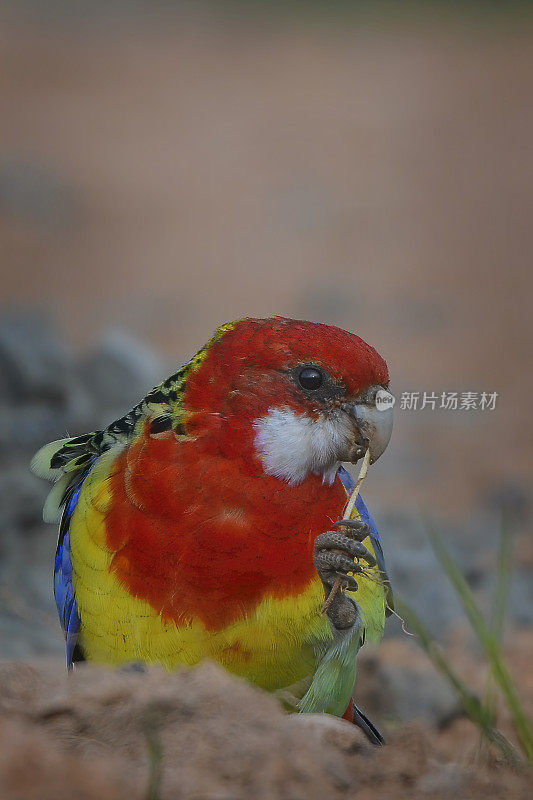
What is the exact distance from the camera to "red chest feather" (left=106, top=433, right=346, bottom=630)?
2.18 m

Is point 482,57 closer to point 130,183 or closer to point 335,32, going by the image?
point 335,32

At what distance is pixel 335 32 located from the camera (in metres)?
15.4

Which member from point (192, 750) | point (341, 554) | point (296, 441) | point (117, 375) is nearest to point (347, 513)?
point (341, 554)

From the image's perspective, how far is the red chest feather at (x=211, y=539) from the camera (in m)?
2.18

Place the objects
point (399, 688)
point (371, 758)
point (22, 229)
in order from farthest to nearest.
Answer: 1. point (22, 229)
2. point (399, 688)
3. point (371, 758)

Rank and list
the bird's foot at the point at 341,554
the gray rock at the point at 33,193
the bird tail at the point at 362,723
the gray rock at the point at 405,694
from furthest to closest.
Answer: the gray rock at the point at 33,193
the gray rock at the point at 405,694
the bird tail at the point at 362,723
the bird's foot at the point at 341,554

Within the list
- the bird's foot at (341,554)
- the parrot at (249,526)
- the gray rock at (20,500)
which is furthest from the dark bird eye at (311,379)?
the gray rock at (20,500)

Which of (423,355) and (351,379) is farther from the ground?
(351,379)

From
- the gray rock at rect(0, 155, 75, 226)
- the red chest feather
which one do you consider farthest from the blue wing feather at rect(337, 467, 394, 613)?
the gray rock at rect(0, 155, 75, 226)

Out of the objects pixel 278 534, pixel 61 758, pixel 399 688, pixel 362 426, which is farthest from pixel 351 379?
pixel 399 688

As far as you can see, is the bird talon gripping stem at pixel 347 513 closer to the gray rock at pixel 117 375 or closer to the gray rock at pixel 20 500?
the gray rock at pixel 20 500

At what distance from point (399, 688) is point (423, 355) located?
16.3 feet

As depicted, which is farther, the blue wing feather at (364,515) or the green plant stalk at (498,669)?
the blue wing feather at (364,515)

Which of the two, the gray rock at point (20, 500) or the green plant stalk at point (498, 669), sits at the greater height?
the green plant stalk at point (498, 669)
